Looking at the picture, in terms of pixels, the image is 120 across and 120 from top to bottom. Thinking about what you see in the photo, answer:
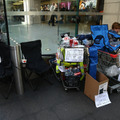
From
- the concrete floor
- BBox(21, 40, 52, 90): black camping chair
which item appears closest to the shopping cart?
the concrete floor

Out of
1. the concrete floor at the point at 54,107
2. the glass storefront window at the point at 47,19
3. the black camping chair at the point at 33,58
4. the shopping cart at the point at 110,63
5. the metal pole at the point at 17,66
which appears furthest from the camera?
the glass storefront window at the point at 47,19

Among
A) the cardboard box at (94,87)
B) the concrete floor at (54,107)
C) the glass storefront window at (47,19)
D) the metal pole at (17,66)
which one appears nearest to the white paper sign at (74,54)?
the cardboard box at (94,87)

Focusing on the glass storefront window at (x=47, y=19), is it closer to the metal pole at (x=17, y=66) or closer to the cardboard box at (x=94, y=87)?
the metal pole at (x=17, y=66)

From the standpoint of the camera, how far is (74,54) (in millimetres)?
2816

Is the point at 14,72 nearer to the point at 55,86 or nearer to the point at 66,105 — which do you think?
the point at 55,86

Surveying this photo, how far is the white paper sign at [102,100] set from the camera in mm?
2631

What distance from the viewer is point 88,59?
300 centimetres

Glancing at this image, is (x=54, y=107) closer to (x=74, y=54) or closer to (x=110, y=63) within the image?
(x=74, y=54)

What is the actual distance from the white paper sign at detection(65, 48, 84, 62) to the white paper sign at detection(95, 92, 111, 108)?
0.87 meters

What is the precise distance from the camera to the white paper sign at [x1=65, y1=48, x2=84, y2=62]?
279cm

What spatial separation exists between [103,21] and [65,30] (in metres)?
1.66

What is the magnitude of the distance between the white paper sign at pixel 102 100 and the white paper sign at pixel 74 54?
34.1 inches

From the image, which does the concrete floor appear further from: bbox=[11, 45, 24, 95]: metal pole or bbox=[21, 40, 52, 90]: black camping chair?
bbox=[21, 40, 52, 90]: black camping chair

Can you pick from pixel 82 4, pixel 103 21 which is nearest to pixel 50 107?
pixel 82 4
